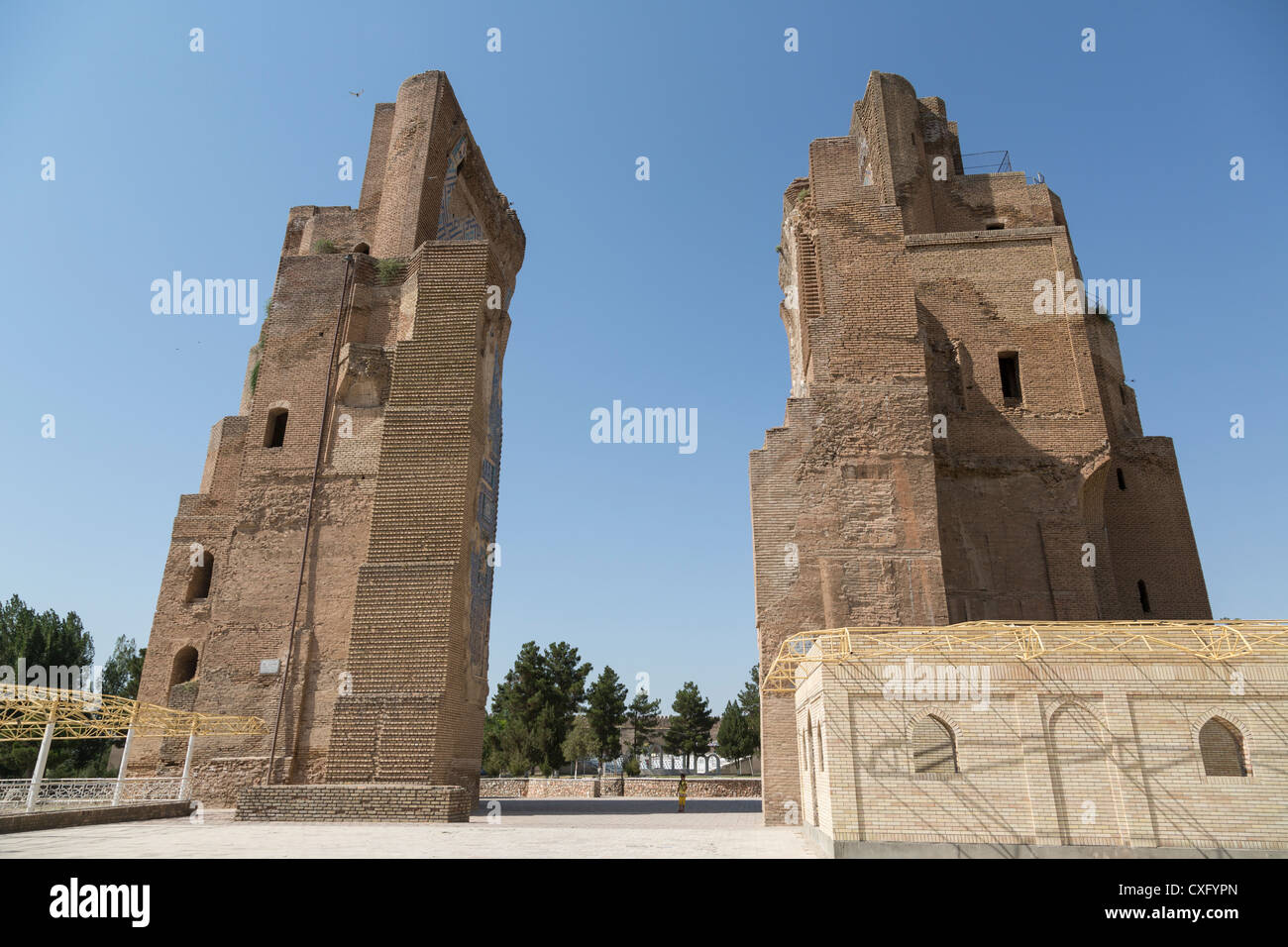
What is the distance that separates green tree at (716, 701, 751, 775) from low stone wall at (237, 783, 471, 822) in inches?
1648

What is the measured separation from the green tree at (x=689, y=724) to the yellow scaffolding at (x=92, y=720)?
4347cm

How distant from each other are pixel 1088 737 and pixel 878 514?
6.51 metres

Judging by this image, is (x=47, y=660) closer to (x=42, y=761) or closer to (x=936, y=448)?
(x=42, y=761)

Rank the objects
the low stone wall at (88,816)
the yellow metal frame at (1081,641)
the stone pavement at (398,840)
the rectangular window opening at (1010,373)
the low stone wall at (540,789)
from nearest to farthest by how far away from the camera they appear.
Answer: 1. the stone pavement at (398,840)
2. the yellow metal frame at (1081,641)
3. the low stone wall at (88,816)
4. the rectangular window opening at (1010,373)
5. the low stone wall at (540,789)

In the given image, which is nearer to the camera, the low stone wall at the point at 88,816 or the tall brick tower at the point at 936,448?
the low stone wall at the point at 88,816

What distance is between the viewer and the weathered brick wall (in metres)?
9.36

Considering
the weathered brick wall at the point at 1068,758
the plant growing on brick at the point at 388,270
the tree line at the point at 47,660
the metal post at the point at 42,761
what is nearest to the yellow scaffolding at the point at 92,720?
the metal post at the point at 42,761

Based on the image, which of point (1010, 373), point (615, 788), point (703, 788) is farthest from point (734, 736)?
point (1010, 373)

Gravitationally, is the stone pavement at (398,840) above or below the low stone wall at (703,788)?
above

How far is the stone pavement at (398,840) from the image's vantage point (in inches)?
342

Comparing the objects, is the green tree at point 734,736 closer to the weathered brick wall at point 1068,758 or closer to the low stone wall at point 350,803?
the low stone wall at point 350,803

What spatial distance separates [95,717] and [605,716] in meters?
35.9

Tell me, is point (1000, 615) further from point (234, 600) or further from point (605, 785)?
point (605, 785)
